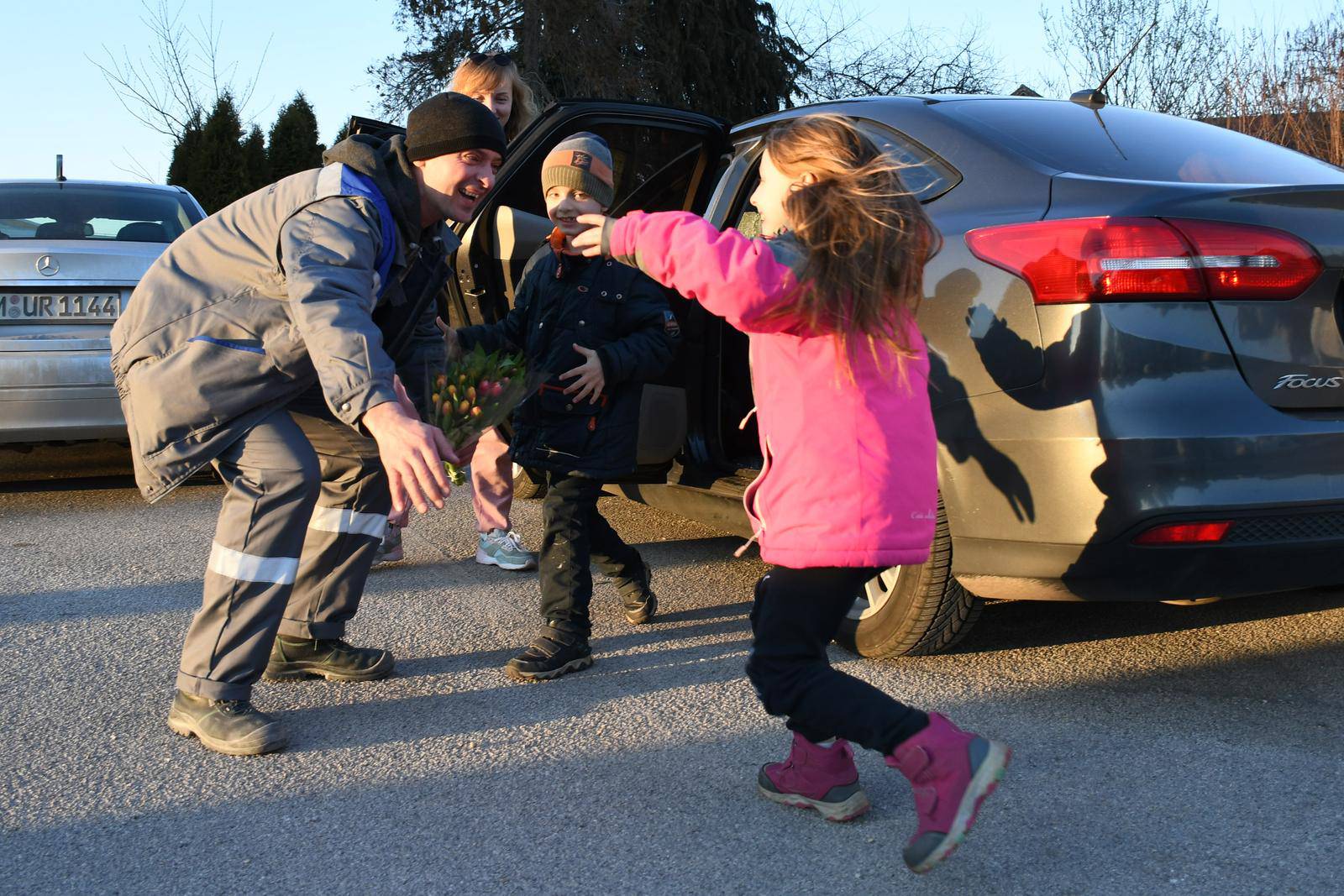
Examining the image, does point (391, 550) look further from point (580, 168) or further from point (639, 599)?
point (580, 168)

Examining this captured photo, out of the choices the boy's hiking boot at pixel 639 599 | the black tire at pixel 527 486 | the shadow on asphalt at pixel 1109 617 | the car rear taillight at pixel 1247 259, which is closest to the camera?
the car rear taillight at pixel 1247 259

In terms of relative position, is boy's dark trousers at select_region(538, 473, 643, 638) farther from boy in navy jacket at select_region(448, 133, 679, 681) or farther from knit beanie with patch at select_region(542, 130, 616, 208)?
knit beanie with patch at select_region(542, 130, 616, 208)

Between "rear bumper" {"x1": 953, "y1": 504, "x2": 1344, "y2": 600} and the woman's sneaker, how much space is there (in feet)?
7.19

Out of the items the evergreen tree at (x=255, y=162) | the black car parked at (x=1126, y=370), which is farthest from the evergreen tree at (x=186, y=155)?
the black car parked at (x=1126, y=370)

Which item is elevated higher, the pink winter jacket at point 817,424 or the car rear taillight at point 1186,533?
the pink winter jacket at point 817,424

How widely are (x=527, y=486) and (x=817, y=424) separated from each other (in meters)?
3.29

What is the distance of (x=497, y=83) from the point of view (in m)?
5.00

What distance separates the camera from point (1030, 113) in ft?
11.7

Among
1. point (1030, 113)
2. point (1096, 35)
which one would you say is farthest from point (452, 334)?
point (1096, 35)

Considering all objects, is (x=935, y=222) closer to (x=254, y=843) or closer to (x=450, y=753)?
(x=450, y=753)

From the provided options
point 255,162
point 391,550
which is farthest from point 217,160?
point 391,550

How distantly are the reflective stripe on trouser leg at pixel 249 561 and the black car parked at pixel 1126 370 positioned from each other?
142 cm

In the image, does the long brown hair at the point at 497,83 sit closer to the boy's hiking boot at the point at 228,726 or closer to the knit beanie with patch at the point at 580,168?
the knit beanie with patch at the point at 580,168

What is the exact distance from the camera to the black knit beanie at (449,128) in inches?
121
